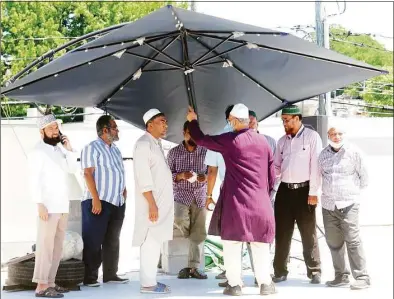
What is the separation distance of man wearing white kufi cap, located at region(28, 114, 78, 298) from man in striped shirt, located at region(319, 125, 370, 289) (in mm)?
2309

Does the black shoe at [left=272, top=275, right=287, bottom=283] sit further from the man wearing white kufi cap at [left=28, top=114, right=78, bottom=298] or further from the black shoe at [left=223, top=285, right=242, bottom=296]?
the man wearing white kufi cap at [left=28, top=114, right=78, bottom=298]

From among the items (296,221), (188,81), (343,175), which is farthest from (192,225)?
(343,175)

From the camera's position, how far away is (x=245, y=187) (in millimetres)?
5957

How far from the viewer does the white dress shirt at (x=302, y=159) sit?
21.7 feet

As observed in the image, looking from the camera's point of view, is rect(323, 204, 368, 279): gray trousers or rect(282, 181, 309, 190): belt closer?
rect(323, 204, 368, 279): gray trousers

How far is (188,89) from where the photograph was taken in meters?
7.66

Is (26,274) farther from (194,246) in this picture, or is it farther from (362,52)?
(362,52)

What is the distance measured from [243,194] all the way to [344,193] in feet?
3.41

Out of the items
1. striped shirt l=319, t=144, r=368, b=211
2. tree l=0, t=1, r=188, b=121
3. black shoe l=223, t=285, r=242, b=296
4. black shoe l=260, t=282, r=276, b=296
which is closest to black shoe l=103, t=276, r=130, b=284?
black shoe l=223, t=285, r=242, b=296

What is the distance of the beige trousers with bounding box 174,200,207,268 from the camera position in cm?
711

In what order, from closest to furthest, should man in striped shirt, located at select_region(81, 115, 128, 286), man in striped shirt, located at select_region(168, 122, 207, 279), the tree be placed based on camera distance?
man in striped shirt, located at select_region(81, 115, 128, 286) < man in striped shirt, located at select_region(168, 122, 207, 279) < the tree

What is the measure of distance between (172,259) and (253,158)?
207 centimetres

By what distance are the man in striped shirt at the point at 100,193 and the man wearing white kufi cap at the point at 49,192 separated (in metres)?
0.43

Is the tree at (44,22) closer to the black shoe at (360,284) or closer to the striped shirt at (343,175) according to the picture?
the striped shirt at (343,175)
